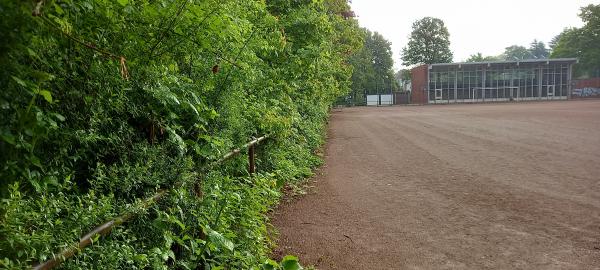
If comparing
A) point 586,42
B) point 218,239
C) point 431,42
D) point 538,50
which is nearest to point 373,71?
point 431,42

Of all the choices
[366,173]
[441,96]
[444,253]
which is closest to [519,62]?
[441,96]

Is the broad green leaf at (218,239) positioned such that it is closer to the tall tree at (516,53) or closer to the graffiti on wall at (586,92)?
the graffiti on wall at (586,92)

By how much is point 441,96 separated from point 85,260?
69.0 meters

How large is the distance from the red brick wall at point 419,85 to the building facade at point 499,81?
0.73 meters

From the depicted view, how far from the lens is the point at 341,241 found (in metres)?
5.55

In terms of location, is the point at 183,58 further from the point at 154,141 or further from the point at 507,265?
the point at 507,265

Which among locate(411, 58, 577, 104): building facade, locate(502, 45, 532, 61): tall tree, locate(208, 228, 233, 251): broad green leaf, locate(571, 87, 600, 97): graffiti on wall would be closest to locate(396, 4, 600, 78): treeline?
locate(571, 87, 600, 97): graffiti on wall

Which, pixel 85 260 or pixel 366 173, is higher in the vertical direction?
pixel 85 260

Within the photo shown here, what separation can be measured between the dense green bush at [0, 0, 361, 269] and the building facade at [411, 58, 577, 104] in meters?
65.3

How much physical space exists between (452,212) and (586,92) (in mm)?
79700

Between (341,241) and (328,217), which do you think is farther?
(328,217)

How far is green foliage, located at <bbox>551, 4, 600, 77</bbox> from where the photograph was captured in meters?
74.6

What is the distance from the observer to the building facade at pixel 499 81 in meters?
64.1

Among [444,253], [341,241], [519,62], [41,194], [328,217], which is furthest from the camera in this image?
[519,62]
